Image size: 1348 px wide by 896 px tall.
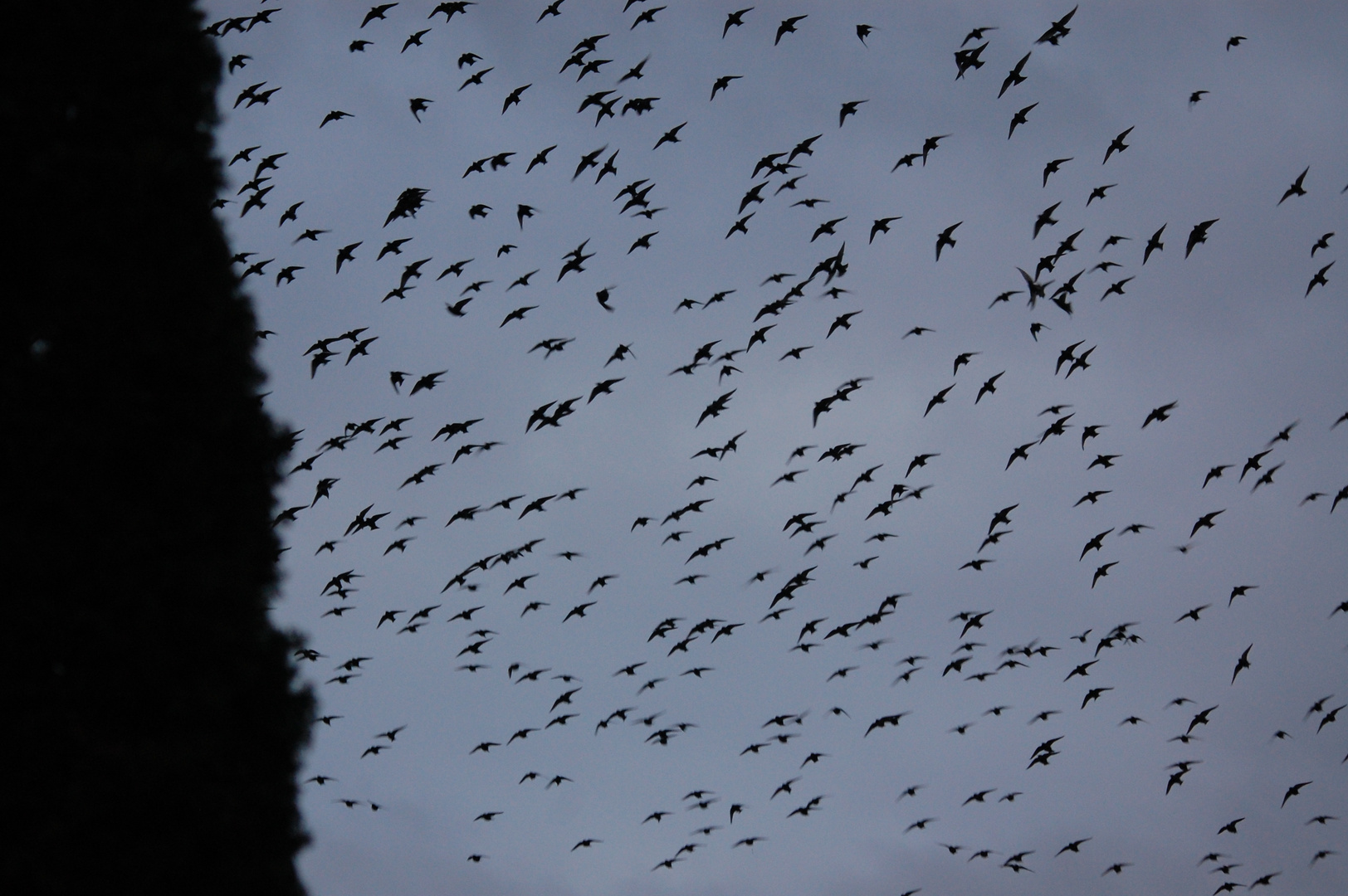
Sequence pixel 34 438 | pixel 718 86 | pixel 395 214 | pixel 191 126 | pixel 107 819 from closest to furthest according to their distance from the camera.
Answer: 1. pixel 107 819
2. pixel 34 438
3. pixel 191 126
4. pixel 395 214
5. pixel 718 86

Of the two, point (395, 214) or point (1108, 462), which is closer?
point (395, 214)

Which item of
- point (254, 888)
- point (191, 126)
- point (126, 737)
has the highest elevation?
point (191, 126)

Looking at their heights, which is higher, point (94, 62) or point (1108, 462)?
point (1108, 462)

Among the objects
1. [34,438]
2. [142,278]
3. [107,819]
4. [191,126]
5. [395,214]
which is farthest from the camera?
[395,214]

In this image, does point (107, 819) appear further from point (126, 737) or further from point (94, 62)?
point (94, 62)

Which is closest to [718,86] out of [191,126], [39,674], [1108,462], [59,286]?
[1108,462]

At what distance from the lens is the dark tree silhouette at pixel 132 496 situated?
32.1ft

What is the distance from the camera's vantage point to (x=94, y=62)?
1165 cm

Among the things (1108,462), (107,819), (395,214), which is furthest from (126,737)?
(1108,462)

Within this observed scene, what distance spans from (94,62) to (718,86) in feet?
74.5

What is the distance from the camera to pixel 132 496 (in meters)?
10.6

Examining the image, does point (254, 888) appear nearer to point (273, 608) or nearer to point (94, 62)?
point (273, 608)

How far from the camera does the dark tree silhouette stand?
9.79 m

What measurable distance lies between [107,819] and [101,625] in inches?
64.3
